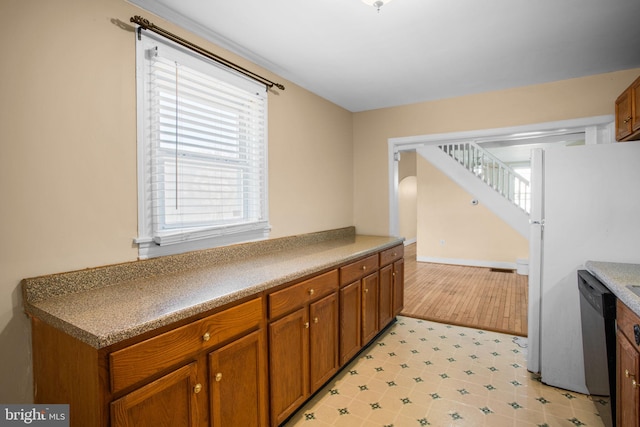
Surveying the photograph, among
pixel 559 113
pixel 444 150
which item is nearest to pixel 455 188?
pixel 444 150

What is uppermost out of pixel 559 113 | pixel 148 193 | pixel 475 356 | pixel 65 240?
pixel 559 113

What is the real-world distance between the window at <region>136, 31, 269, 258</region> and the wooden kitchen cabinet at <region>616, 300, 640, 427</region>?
7.08 feet

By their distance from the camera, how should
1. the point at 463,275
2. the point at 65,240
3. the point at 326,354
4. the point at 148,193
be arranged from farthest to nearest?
the point at 463,275 < the point at 326,354 < the point at 148,193 < the point at 65,240

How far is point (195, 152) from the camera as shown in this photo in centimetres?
204

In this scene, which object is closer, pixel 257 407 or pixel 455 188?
pixel 257 407

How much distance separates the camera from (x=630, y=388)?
4.63 feet

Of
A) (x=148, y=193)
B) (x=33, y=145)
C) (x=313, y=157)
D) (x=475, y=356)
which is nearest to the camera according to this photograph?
(x=33, y=145)

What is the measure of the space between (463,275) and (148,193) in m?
5.40

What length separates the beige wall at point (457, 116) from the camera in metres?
2.81

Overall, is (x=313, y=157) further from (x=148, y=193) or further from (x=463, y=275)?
(x=463, y=275)

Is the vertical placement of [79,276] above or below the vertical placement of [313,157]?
below

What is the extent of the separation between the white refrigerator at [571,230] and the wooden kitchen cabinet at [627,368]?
700mm

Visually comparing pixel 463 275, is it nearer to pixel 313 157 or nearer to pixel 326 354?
pixel 313 157

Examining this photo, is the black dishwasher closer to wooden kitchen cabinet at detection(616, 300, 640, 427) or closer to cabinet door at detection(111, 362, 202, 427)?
wooden kitchen cabinet at detection(616, 300, 640, 427)
